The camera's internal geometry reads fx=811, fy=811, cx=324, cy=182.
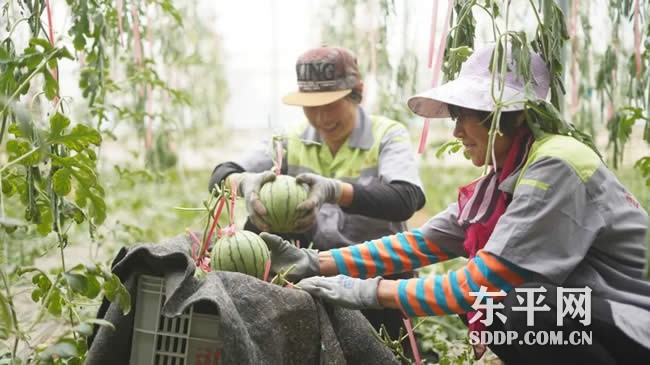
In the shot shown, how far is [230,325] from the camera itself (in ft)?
6.36

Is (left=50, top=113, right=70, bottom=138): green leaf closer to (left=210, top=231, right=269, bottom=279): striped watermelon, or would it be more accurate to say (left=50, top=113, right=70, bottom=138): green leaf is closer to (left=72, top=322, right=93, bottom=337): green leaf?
(left=72, top=322, right=93, bottom=337): green leaf

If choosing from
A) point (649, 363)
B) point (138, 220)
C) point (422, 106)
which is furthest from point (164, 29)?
point (649, 363)

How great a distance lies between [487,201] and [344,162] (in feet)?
3.68

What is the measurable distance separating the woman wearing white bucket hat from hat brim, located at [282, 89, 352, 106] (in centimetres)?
86

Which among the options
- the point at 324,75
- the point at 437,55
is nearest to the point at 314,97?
the point at 324,75

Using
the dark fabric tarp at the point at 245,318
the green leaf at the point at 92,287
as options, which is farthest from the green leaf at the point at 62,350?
the dark fabric tarp at the point at 245,318

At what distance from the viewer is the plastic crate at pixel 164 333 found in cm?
203

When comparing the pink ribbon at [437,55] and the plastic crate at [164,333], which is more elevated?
the pink ribbon at [437,55]

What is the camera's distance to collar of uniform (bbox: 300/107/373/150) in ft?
11.1

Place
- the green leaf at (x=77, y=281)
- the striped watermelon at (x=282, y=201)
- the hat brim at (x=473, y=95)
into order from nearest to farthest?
the green leaf at (x=77, y=281) → the hat brim at (x=473, y=95) → the striped watermelon at (x=282, y=201)

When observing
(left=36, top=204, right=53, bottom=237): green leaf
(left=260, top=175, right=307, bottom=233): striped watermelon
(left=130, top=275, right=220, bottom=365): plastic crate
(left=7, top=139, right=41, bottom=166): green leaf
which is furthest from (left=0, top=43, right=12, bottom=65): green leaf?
(left=260, top=175, right=307, bottom=233): striped watermelon

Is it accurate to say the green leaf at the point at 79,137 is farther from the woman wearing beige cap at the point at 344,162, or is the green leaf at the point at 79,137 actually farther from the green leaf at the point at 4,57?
the woman wearing beige cap at the point at 344,162

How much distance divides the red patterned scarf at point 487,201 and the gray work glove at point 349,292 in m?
0.34

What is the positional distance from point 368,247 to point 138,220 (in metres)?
3.74
